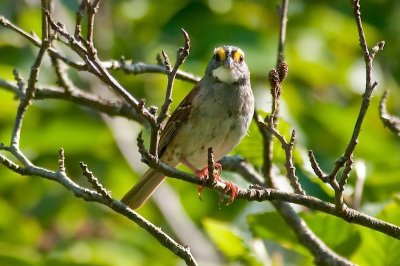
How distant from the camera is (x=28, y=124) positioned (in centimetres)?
777

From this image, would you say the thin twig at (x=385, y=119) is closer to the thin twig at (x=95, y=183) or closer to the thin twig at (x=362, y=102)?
the thin twig at (x=362, y=102)

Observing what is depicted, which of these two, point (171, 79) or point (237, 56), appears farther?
point (237, 56)

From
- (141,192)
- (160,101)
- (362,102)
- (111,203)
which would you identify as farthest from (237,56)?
(160,101)

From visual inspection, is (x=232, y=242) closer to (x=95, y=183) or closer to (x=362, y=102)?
(x=95, y=183)

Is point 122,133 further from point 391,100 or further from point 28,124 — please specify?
point 391,100

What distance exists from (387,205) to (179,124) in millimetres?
1274

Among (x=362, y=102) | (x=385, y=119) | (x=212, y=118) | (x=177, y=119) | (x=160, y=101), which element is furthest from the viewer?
(x=160, y=101)

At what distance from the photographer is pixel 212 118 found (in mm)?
5164

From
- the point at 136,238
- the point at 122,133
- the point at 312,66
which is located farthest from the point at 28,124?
the point at 312,66

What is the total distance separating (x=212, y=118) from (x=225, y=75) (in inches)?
12.9

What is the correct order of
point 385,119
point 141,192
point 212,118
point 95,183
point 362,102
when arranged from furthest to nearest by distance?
point 141,192, point 212,118, point 385,119, point 95,183, point 362,102

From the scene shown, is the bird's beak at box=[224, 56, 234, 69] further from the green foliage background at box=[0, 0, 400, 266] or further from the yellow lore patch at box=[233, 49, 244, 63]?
the green foliage background at box=[0, 0, 400, 266]

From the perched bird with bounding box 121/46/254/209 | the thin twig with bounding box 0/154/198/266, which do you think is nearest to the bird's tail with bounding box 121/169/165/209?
the perched bird with bounding box 121/46/254/209

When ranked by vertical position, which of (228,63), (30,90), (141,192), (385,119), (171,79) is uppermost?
(228,63)
